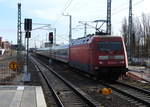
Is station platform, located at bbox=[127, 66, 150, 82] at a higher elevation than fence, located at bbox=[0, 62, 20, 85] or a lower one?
higher

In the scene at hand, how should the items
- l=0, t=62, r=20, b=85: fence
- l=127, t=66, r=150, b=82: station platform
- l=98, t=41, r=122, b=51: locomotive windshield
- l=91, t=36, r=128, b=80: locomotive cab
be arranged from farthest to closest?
1. l=127, t=66, r=150, b=82: station platform
2. l=98, t=41, r=122, b=51: locomotive windshield
3. l=0, t=62, r=20, b=85: fence
4. l=91, t=36, r=128, b=80: locomotive cab

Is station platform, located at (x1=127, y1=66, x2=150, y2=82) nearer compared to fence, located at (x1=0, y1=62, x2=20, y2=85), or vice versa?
fence, located at (x1=0, y1=62, x2=20, y2=85)

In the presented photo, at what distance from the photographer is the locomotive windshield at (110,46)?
25094 mm

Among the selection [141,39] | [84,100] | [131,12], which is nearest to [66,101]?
[84,100]

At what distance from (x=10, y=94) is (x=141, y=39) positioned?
2444 inches

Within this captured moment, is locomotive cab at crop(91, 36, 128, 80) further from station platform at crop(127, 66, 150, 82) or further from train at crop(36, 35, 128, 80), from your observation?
station platform at crop(127, 66, 150, 82)

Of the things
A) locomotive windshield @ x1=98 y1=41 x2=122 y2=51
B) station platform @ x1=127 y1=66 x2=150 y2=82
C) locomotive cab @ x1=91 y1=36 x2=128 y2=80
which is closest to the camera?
locomotive cab @ x1=91 y1=36 x2=128 y2=80

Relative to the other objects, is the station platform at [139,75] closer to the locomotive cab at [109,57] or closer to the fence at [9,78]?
the locomotive cab at [109,57]

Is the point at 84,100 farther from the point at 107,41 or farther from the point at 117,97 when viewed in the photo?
the point at 107,41

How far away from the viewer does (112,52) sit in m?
25.0

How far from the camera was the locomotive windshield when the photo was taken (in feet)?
82.3

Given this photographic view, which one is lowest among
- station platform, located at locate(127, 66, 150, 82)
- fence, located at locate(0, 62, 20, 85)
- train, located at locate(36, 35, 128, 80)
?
fence, located at locate(0, 62, 20, 85)

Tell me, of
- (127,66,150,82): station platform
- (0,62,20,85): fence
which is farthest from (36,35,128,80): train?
(0,62,20,85): fence

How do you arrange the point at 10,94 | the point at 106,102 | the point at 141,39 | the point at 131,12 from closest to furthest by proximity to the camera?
1. the point at 106,102
2. the point at 10,94
3. the point at 131,12
4. the point at 141,39
